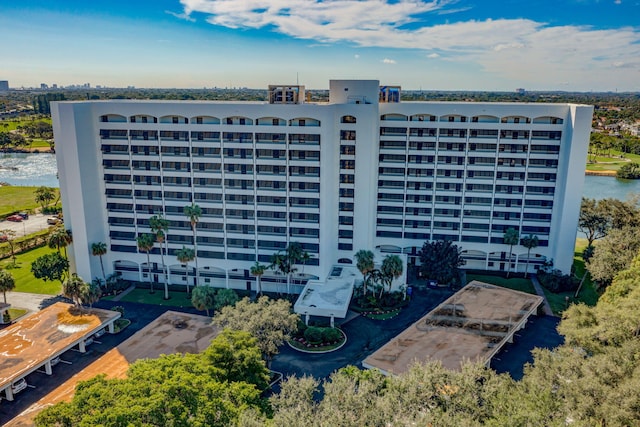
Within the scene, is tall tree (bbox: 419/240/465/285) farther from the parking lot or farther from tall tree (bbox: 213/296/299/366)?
the parking lot

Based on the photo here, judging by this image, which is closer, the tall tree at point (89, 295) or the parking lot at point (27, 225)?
the tall tree at point (89, 295)

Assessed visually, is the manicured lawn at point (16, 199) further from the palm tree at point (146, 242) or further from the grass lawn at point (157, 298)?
the palm tree at point (146, 242)

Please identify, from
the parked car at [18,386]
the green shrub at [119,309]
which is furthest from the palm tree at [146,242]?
the parked car at [18,386]

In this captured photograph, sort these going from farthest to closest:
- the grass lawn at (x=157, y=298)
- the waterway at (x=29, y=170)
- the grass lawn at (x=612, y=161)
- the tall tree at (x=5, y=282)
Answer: the grass lawn at (x=612, y=161) → the waterway at (x=29, y=170) → the grass lawn at (x=157, y=298) → the tall tree at (x=5, y=282)

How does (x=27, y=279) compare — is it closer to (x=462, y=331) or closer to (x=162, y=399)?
(x=162, y=399)

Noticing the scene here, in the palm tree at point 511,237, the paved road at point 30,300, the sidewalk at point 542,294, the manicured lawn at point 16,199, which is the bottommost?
the paved road at point 30,300

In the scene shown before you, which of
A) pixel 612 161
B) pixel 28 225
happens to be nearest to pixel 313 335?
pixel 28 225

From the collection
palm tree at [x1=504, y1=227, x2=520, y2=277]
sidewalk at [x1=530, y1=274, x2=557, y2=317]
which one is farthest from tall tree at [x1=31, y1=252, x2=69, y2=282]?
sidewalk at [x1=530, y1=274, x2=557, y2=317]
